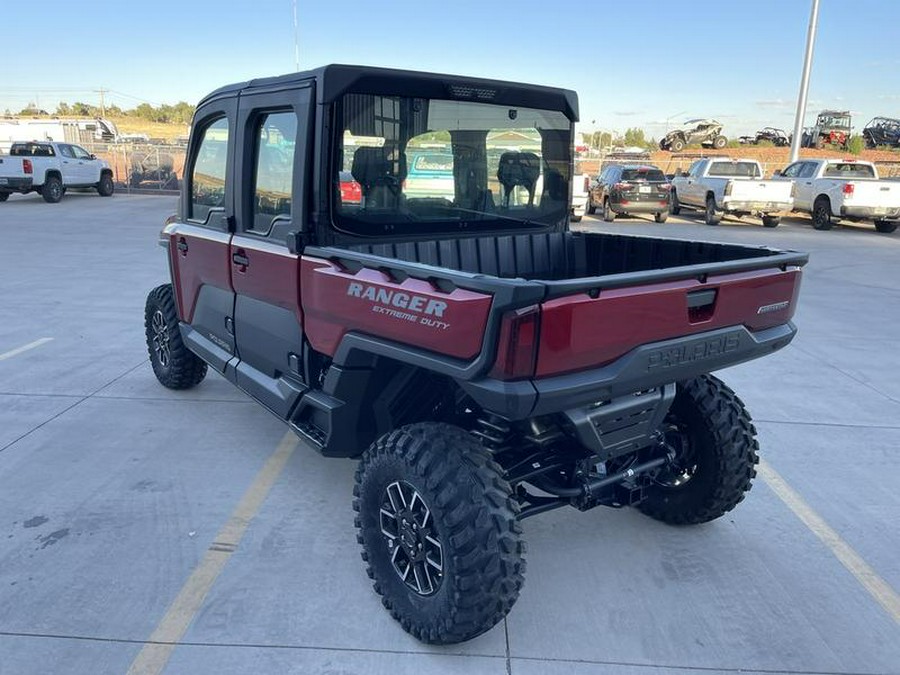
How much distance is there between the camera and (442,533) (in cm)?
262

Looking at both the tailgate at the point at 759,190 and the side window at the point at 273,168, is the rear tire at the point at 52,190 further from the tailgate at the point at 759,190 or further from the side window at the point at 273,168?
the side window at the point at 273,168

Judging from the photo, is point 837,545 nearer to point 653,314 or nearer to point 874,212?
point 653,314

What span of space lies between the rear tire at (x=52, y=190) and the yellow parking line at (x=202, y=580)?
21.1 m

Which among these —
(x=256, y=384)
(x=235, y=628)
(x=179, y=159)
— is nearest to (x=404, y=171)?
(x=256, y=384)

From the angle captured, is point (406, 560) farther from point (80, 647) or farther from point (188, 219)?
point (188, 219)

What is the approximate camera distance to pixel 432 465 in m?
2.68

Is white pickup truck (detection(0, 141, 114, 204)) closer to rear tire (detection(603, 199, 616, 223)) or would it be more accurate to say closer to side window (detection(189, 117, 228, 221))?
rear tire (detection(603, 199, 616, 223))

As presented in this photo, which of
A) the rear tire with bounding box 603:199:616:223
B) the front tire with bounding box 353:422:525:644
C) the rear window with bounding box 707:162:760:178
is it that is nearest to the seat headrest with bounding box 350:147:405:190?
the front tire with bounding box 353:422:525:644

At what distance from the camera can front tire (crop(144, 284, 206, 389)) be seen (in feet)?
17.1

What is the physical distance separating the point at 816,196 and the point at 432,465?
1948 cm

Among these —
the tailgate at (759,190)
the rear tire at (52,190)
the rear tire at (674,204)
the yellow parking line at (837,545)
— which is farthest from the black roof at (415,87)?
the rear tire at (52,190)

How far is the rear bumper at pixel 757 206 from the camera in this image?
61.2ft

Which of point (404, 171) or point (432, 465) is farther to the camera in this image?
point (404, 171)

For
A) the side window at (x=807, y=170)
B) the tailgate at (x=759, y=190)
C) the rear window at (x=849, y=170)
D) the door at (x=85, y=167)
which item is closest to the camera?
the tailgate at (x=759, y=190)
